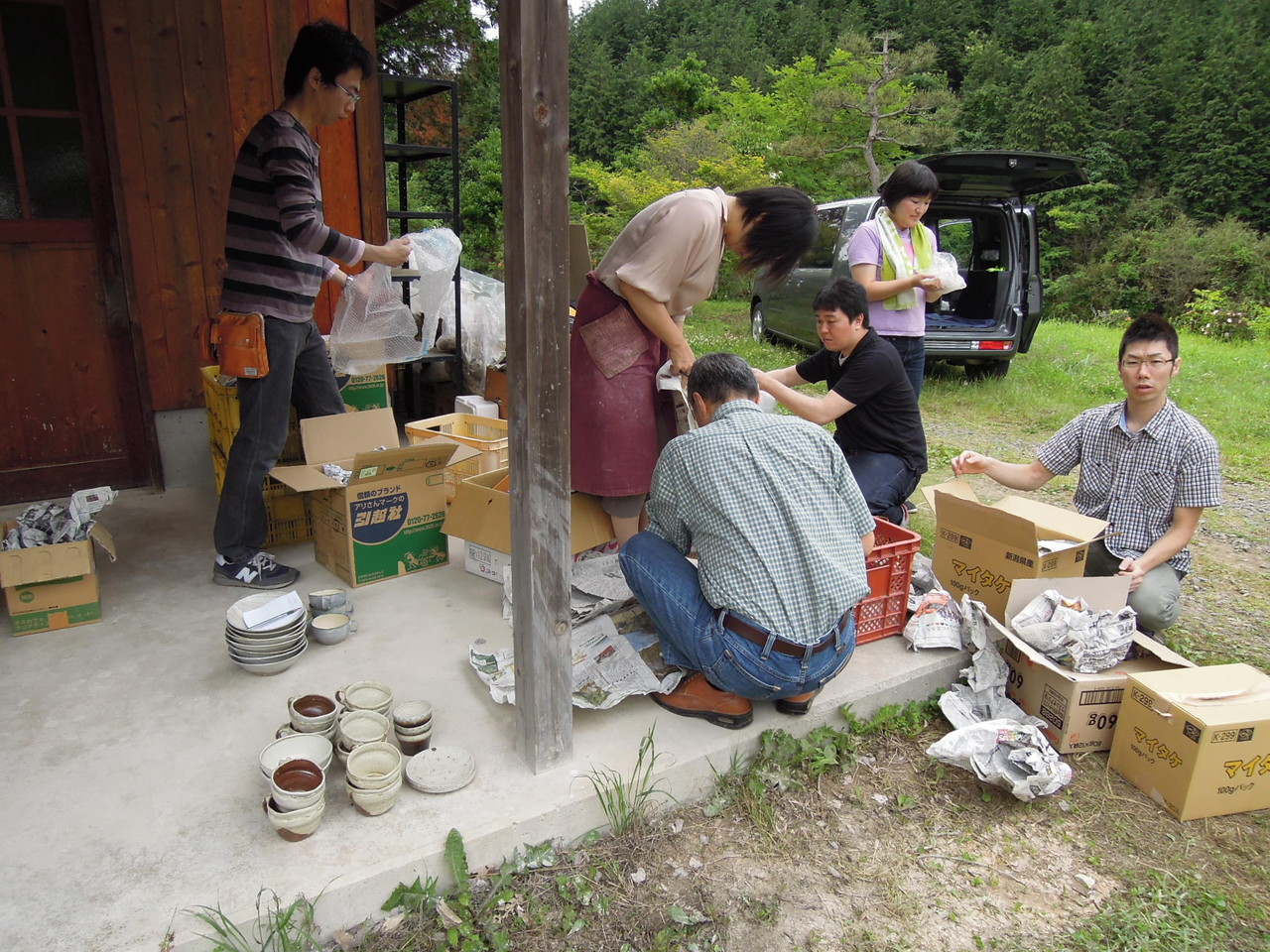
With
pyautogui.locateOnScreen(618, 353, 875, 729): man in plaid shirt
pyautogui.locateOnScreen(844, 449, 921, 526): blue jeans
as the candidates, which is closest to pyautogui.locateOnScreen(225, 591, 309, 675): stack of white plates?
pyautogui.locateOnScreen(618, 353, 875, 729): man in plaid shirt

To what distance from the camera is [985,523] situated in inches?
117

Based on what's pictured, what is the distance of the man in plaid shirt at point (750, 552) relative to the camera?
216 cm

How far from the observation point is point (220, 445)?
3.51 m

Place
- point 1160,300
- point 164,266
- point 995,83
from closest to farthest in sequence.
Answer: point 164,266 → point 1160,300 → point 995,83

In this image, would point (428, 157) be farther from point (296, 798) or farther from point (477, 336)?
point (296, 798)

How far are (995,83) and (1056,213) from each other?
6.58 meters

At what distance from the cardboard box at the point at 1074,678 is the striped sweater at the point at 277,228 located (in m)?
2.64

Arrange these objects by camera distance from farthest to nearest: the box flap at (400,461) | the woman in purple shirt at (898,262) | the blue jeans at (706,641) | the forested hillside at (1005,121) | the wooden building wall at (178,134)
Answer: the forested hillside at (1005,121) < the woman in purple shirt at (898,262) < the wooden building wall at (178,134) < the box flap at (400,461) < the blue jeans at (706,641)

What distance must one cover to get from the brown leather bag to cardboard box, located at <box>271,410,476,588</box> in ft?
1.42

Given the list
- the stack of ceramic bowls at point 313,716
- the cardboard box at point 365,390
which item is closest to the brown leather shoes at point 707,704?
the stack of ceramic bowls at point 313,716

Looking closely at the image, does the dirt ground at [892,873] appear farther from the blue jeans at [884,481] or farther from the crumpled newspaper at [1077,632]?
the blue jeans at [884,481]

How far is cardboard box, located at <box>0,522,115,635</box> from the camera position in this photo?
8.52 ft

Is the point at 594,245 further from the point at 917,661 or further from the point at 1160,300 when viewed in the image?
the point at 917,661

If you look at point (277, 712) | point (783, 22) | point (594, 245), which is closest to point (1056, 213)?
point (594, 245)
